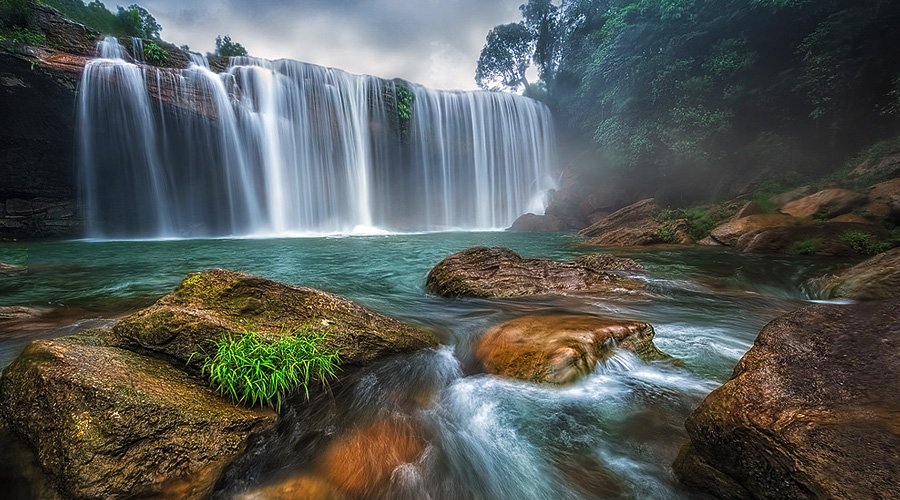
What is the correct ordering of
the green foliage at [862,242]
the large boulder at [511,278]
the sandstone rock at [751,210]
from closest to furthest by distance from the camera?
the large boulder at [511,278] → the green foliage at [862,242] → the sandstone rock at [751,210]

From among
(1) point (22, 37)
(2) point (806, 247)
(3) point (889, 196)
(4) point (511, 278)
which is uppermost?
(1) point (22, 37)

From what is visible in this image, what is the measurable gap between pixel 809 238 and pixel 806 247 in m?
0.35

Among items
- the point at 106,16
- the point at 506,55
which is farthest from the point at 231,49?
the point at 506,55

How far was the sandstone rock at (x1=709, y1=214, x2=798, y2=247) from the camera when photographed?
9750mm

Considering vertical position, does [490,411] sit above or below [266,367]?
below

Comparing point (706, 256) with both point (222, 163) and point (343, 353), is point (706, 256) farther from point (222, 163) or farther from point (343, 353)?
point (222, 163)

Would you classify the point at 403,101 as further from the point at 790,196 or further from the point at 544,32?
the point at 790,196

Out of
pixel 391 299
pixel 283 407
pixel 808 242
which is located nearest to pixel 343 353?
pixel 283 407

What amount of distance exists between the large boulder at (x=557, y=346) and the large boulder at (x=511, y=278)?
1.96 meters

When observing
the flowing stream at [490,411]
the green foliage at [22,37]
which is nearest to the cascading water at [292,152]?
the green foliage at [22,37]

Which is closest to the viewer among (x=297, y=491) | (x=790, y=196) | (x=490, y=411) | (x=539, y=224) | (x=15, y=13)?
(x=297, y=491)

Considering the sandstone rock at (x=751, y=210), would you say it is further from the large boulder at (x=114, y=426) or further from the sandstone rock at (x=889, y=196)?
the large boulder at (x=114, y=426)

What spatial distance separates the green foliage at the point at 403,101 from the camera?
26.2 meters

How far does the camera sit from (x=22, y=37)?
589 inches
